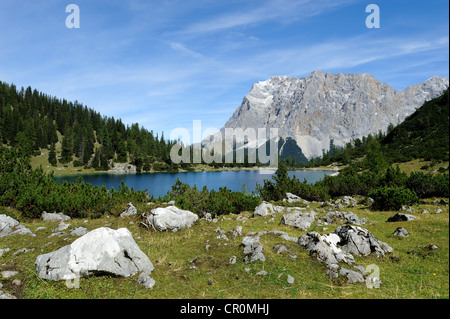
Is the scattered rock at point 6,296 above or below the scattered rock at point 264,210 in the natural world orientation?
above

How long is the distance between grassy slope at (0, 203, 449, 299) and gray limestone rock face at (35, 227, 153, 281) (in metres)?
0.32

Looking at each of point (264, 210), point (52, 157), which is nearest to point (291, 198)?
point (264, 210)

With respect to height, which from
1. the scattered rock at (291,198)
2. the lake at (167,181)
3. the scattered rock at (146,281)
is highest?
the scattered rock at (146,281)

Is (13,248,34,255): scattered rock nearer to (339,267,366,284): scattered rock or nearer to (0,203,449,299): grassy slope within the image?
(0,203,449,299): grassy slope

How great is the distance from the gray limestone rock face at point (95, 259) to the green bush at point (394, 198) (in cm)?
2813

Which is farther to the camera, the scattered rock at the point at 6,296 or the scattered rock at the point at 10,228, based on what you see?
the scattered rock at the point at 10,228

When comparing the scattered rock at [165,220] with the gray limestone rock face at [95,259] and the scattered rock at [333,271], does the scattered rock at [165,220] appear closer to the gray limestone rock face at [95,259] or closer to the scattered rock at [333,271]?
the gray limestone rock face at [95,259]

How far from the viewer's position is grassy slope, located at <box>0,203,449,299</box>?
905 centimetres

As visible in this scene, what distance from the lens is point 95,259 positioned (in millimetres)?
9969

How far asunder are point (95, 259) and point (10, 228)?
12541 millimetres

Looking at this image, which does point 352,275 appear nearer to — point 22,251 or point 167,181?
point 22,251

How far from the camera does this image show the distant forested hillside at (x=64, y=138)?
151m

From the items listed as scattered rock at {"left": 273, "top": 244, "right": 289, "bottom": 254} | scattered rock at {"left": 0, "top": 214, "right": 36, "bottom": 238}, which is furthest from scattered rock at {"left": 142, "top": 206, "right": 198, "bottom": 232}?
scattered rock at {"left": 273, "top": 244, "right": 289, "bottom": 254}

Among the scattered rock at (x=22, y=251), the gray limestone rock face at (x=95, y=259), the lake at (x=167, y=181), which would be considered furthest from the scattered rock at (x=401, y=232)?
the lake at (x=167, y=181)
